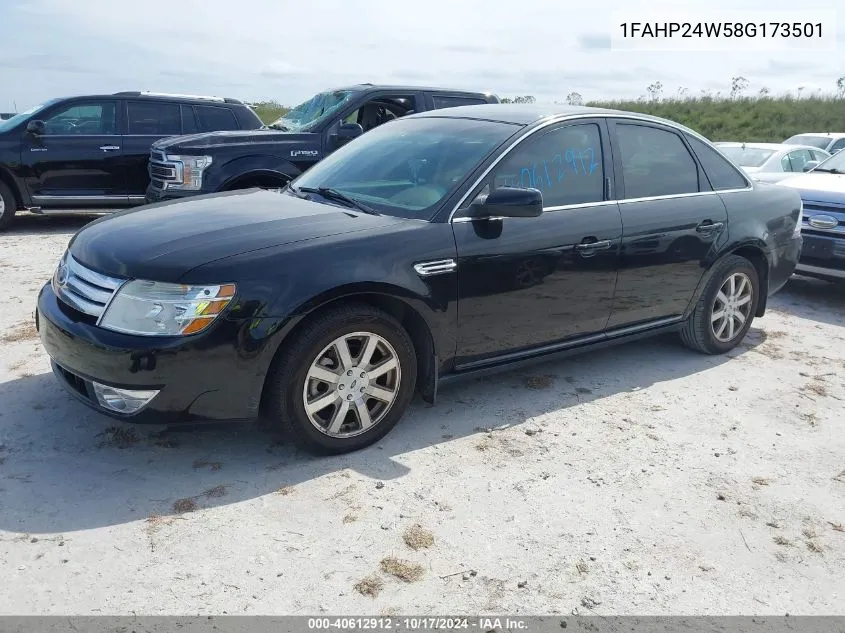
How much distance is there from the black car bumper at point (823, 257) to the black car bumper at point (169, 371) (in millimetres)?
6095

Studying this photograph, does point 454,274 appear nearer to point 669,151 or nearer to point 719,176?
point 669,151

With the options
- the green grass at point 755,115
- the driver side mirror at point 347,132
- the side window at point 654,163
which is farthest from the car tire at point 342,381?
the green grass at point 755,115

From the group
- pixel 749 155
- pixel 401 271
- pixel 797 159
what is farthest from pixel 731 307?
pixel 797 159

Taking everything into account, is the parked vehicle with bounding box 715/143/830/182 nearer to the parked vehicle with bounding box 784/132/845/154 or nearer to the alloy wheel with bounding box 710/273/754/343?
the parked vehicle with bounding box 784/132/845/154

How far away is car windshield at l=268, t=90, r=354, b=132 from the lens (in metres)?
8.82

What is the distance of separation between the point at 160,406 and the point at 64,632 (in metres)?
1.06

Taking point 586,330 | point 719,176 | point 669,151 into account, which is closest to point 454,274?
point 586,330

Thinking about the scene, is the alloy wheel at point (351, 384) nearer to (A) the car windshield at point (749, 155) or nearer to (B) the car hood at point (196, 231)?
(B) the car hood at point (196, 231)

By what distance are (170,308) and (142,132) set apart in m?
7.55

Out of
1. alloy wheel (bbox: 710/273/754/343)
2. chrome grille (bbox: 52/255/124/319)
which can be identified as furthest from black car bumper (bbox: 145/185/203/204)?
alloy wheel (bbox: 710/273/754/343)

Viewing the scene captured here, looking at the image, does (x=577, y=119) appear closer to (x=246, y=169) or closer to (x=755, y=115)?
(x=246, y=169)

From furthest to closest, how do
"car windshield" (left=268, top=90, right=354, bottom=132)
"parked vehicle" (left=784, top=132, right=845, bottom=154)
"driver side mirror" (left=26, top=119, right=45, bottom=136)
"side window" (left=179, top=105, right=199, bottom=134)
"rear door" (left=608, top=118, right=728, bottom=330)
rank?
"parked vehicle" (left=784, top=132, right=845, bottom=154)
"side window" (left=179, top=105, right=199, bottom=134)
"driver side mirror" (left=26, top=119, right=45, bottom=136)
"car windshield" (left=268, top=90, right=354, bottom=132)
"rear door" (left=608, top=118, right=728, bottom=330)

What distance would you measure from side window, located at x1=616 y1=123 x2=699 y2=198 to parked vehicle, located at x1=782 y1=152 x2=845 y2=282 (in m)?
2.87

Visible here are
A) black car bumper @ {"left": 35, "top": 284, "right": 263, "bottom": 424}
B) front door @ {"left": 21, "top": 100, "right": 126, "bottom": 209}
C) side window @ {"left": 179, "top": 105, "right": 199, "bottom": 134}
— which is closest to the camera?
black car bumper @ {"left": 35, "top": 284, "right": 263, "bottom": 424}
